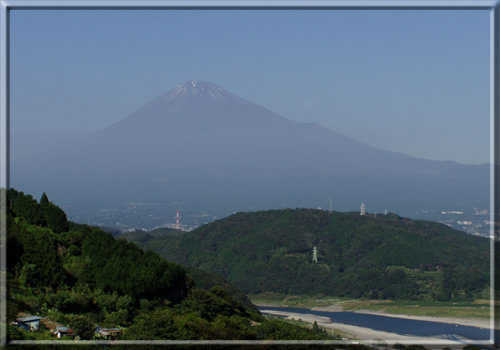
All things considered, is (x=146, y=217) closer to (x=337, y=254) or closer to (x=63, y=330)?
(x=63, y=330)

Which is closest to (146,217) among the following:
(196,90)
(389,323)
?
(389,323)

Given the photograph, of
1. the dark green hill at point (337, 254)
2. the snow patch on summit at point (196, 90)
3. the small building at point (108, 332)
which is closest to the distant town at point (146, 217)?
the snow patch on summit at point (196, 90)

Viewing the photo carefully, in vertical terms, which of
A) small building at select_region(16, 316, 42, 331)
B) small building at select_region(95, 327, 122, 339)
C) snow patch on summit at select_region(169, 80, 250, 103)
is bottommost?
small building at select_region(95, 327, 122, 339)

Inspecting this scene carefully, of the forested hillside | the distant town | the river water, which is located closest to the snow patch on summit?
the forested hillside

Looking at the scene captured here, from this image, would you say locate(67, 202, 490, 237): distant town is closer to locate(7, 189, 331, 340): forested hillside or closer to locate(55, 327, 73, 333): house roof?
locate(7, 189, 331, 340): forested hillside

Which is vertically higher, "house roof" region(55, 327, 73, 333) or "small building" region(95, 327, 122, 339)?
"house roof" region(55, 327, 73, 333)

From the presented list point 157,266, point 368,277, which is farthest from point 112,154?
point 368,277
